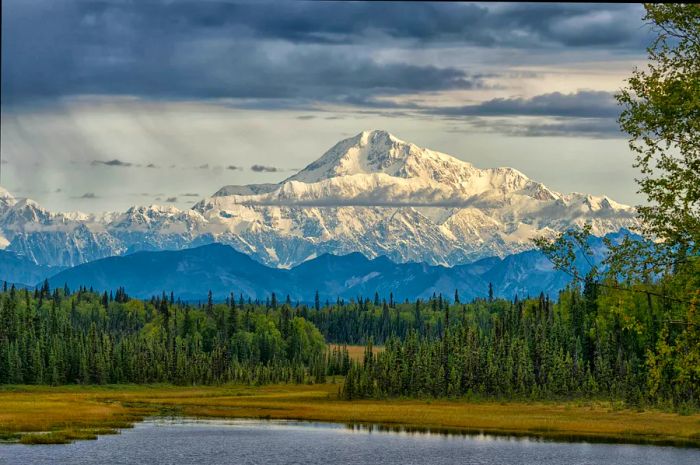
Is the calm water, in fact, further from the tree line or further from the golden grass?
the tree line

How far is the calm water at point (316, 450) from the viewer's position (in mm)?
93312

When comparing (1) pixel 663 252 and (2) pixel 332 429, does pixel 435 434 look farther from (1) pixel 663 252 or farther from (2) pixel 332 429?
(1) pixel 663 252

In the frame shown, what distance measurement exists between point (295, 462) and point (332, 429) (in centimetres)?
3731

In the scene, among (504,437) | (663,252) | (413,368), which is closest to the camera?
(663,252)

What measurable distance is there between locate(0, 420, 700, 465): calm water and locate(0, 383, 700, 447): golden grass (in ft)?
19.7

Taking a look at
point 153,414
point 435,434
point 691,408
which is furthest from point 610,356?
point 153,414

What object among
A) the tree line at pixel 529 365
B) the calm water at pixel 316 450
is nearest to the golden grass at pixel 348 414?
the calm water at pixel 316 450

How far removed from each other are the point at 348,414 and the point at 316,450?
1858 inches

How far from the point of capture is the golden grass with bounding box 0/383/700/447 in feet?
392

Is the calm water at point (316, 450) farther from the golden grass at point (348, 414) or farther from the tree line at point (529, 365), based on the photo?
the tree line at point (529, 365)

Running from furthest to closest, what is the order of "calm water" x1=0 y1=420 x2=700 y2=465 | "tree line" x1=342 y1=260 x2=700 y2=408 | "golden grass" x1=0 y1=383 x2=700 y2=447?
"tree line" x1=342 y1=260 x2=700 y2=408, "golden grass" x1=0 y1=383 x2=700 y2=447, "calm water" x1=0 y1=420 x2=700 y2=465

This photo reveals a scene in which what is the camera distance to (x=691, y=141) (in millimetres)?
38094

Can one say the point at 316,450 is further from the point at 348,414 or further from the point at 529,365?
the point at 529,365

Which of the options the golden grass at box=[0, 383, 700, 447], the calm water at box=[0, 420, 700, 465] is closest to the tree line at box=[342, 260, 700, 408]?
the golden grass at box=[0, 383, 700, 447]
